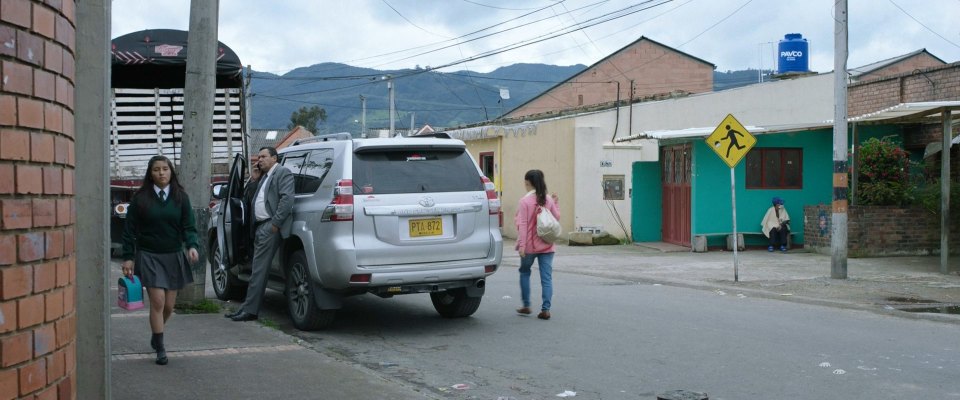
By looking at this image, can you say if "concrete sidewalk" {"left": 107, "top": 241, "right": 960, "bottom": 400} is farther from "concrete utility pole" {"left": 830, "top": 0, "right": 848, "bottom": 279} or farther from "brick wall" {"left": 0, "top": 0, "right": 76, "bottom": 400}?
"brick wall" {"left": 0, "top": 0, "right": 76, "bottom": 400}

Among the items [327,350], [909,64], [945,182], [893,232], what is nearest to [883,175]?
[893,232]

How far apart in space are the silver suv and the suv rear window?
1 centimetres

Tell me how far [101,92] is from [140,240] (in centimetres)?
410

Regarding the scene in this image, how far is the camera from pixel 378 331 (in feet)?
31.1

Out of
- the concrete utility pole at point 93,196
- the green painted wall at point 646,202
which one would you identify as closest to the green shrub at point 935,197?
the green painted wall at point 646,202

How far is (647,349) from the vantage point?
8.38 meters

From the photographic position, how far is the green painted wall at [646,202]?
23094 millimetres

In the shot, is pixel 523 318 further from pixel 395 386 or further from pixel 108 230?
pixel 108 230

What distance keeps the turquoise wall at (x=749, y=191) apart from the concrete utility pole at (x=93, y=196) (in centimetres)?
1782

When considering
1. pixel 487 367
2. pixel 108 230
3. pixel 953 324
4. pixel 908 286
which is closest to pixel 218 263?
pixel 487 367

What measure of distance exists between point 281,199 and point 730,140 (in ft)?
26.3

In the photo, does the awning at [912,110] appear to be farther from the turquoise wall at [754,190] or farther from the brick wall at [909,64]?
the brick wall at [909,64]

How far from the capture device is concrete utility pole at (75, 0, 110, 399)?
365cm

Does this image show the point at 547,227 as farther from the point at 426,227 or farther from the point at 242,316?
the point at 242,316
